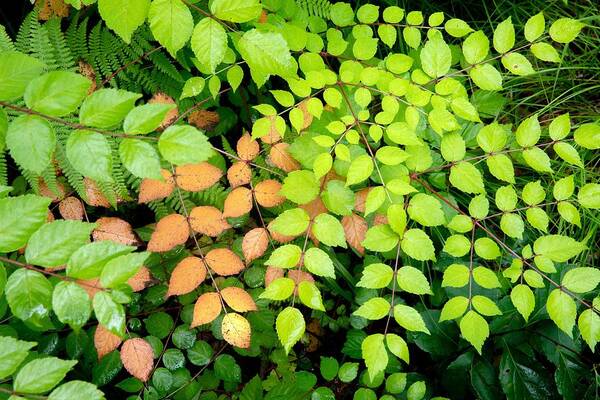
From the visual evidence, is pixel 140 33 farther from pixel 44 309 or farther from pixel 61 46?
pixel 44 309

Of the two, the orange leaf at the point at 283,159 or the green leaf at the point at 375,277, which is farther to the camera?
the orange leaf at the point at 283,159

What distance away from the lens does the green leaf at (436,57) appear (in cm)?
149

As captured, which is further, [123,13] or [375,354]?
[375,354]

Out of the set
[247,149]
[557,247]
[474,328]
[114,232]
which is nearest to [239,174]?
[247,149]

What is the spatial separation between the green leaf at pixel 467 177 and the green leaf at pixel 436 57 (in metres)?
0.31

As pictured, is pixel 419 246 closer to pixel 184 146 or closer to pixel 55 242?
pixel 184 146

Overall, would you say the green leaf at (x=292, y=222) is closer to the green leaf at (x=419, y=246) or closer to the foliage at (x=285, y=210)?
the foliage at (x=285, y=210)

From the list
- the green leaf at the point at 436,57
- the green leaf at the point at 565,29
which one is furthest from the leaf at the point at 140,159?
the green leaf at the point at 565,29

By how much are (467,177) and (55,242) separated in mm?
1169

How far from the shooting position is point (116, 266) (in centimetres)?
84

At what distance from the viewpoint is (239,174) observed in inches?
60.7

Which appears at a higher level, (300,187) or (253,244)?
(300,187)

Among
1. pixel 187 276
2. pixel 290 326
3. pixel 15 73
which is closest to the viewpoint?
pixel 15 73

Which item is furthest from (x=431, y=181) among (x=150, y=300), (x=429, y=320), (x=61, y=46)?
(x=61, y=46)
